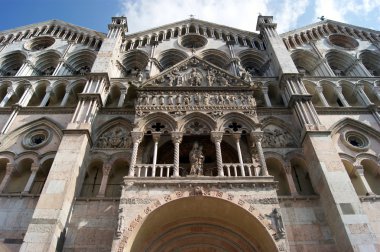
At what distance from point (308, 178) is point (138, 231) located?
7635 millimetres

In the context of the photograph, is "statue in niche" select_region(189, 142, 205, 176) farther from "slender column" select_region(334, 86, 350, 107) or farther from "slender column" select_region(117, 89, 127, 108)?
"slender column" select_region(334, 86, 350, 107)

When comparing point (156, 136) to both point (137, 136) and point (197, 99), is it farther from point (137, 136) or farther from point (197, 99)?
point (197, 99)

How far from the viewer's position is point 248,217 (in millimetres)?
10445

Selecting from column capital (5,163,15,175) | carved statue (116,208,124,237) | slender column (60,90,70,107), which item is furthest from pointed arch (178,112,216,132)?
column capital (5,163,15,175)

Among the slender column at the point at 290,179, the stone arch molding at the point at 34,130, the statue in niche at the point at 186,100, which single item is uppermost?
the statue in niche at the point at 186,100

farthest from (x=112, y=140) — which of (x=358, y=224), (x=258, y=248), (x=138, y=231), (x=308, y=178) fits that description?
(x=358, y=224)

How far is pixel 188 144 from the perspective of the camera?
14273 millimetres

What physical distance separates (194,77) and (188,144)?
368 centimetres

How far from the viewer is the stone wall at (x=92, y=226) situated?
10742 millimetres

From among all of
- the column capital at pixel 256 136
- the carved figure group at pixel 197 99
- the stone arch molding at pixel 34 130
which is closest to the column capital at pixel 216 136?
the column capital at pixel 256 136

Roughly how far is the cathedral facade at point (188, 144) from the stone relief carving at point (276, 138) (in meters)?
0.05

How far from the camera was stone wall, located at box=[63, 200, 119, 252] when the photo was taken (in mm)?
10742

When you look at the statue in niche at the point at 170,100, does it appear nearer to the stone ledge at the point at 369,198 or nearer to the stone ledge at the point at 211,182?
the stone ledge at the point at 211,182

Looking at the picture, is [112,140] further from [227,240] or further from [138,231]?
[227,240]
